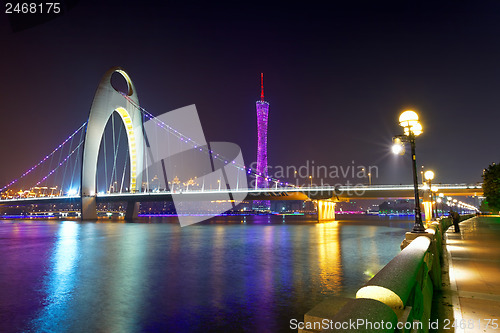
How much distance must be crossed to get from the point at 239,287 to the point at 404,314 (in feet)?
28.1

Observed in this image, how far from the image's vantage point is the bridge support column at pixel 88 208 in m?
68.6

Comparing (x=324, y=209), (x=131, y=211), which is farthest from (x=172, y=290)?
(x=131, y=211)

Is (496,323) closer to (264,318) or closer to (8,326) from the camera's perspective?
(264,318)

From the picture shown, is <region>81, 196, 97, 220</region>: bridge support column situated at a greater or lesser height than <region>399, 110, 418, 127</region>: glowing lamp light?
lesser

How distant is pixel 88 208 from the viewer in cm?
7025

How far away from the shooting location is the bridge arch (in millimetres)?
67250

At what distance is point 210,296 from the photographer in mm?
9320

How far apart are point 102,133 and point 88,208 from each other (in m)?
14.8

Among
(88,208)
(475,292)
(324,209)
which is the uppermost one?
(88,208)

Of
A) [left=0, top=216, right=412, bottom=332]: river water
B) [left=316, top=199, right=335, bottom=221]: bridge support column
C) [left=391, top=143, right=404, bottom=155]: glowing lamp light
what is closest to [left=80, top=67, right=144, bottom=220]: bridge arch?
[left=316, top=199, right=335, bottom=221]: bridge support column

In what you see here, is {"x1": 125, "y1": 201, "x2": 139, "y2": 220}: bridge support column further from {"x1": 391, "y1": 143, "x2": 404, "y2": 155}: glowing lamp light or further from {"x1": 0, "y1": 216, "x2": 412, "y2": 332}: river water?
{"x1": 391, "y1": 143, "x2": 404, "y2": 155}: glowing lamp light

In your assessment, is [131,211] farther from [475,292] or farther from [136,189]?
[475,292]

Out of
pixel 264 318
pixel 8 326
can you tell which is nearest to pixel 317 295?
pixel 264 318

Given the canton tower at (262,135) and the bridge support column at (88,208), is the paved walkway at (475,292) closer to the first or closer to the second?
the bridge support column at (88,208)
